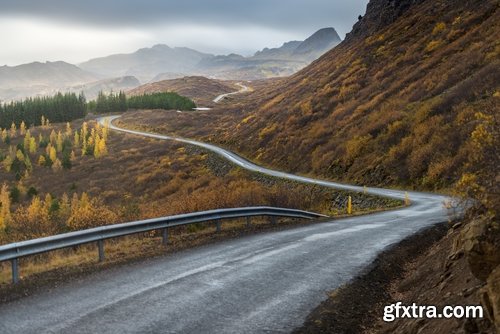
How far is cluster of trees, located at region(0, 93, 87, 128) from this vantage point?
436 feet

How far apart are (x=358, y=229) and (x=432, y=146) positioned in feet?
58.2

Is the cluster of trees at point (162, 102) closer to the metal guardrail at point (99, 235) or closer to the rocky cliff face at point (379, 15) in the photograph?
the rocky cliff face at point (379, 15)

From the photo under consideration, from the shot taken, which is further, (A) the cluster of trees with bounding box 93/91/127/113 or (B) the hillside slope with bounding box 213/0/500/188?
(A) the cluster of trees with bounding box 93/91/127/113

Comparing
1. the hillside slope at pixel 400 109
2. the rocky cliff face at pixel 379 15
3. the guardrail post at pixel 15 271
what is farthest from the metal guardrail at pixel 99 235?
the rocky cliff face at pixel 379 15

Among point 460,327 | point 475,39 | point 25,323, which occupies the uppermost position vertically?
point 475,39

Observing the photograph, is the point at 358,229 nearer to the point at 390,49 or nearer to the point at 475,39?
the point at 475,39

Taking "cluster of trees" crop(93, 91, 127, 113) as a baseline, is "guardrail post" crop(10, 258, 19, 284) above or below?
below

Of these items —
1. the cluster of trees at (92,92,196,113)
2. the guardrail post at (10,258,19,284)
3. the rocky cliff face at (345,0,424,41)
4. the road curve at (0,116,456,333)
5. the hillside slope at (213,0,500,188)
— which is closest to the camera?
the road curve at (0,116,456,333)

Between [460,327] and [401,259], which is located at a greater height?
[460,327]

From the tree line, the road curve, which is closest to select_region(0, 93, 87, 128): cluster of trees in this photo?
the tree line

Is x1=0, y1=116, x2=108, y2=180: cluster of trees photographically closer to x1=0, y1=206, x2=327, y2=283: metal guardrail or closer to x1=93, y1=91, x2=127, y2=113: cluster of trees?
x1=93, y1=91, x2=127, y2=113: cluster of trees

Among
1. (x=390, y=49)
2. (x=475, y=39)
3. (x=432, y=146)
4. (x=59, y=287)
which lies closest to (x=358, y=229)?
(x=59, y=287)

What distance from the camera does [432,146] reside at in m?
30.0

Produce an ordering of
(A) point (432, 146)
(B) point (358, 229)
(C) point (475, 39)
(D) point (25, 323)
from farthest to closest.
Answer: (C) point (475, 39), (A) point (432, 146), (B) point (358, 229), (D) point (25, 323)
